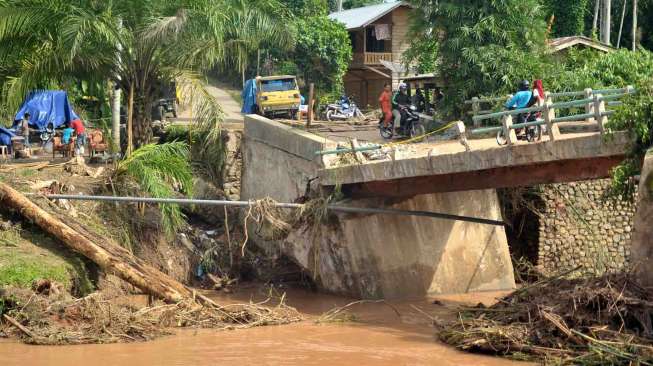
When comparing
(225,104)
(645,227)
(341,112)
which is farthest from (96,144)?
(225,104)

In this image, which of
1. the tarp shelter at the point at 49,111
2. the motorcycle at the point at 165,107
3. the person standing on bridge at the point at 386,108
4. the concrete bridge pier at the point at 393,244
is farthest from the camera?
the motorcycle at the point at 165,107

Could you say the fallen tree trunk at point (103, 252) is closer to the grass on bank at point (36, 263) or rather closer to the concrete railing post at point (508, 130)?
the grass on bank at point (36, 263)

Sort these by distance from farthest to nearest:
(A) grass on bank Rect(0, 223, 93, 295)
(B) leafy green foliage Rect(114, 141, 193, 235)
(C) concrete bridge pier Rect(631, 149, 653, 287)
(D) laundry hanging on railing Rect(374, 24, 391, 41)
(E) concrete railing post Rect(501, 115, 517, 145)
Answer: (D) laundry hanging on railing Rect(374, 24, 391, 41), (B) leafy green foliage Rect(114, 141, 193, 235), (A) grass on bank Rect(0, 223, 93, 295), (E) concrete railing post Rect(501, 115, 517, 145), (C) concrete bridge pier Rect(631, 149, 653, 287)

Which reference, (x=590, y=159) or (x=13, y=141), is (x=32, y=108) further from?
(x=590, y=159)

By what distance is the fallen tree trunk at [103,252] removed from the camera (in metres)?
17.0

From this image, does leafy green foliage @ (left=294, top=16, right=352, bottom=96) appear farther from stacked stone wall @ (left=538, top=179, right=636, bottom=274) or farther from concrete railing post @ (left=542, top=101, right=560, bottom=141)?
concrete railing post @ (left=542, top=101, right=560, bottom=141)

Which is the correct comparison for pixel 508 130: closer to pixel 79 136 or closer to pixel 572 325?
pixel 572 325

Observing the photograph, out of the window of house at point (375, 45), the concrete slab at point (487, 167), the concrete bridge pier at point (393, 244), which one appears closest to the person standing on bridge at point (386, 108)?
the concrete bridge pier at point (393, 244)

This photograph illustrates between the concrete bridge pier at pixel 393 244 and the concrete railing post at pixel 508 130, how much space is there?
4.11 m

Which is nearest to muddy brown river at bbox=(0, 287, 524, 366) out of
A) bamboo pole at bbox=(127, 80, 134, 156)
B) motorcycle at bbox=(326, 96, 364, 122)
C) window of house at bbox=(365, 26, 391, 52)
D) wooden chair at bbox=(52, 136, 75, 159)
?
bamboo pole at bbox=(127, 80, 134, 156)

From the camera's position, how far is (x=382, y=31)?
46.3 meters

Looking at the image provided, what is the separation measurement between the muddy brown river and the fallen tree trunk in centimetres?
134

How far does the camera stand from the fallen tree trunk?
1703cm

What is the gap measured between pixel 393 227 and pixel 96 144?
8.20 metres
